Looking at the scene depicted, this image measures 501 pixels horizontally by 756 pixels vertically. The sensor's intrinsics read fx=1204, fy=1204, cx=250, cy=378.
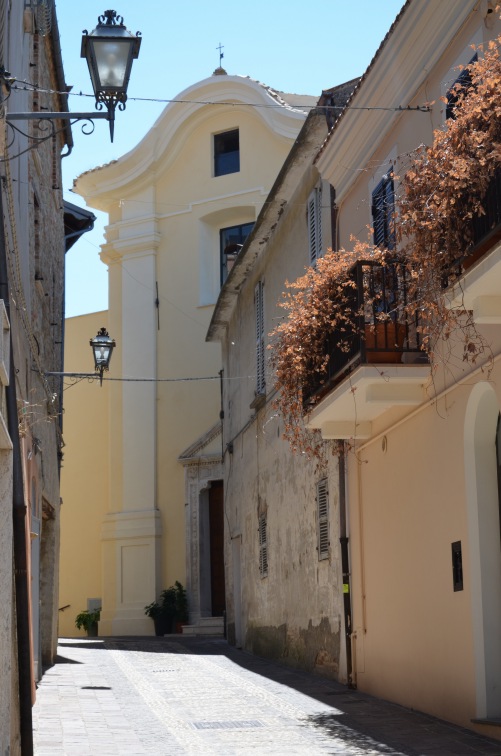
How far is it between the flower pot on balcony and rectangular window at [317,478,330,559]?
14.1 feet

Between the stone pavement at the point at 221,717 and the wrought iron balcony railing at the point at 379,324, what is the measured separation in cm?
308

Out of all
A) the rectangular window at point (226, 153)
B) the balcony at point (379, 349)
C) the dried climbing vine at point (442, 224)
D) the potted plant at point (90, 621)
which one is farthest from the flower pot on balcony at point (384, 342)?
the potted plant at point (90, 621)

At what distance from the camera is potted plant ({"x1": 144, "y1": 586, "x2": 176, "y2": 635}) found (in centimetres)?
2564

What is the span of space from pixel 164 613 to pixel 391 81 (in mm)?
16394

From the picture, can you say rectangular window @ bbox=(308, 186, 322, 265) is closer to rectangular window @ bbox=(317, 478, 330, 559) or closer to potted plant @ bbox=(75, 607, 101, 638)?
rectangular window @ bbox=(317, 478, 330, 559)

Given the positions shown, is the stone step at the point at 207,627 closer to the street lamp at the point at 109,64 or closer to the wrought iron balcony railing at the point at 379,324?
the wrought iron balcony railing at the point at 379,324

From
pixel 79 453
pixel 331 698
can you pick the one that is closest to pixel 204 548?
pixel 79 453

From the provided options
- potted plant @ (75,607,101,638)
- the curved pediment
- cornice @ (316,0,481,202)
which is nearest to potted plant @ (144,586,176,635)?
potted plant @ (75,607,101,638)

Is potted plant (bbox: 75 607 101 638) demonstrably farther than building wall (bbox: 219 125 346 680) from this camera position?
Yes

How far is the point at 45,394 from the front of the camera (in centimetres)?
1570

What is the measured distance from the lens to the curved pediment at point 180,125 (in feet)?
87.5

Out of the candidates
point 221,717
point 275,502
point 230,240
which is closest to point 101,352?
point 275,502

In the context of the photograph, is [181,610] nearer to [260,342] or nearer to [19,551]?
[260,342]

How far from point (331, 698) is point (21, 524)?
4.25 m
